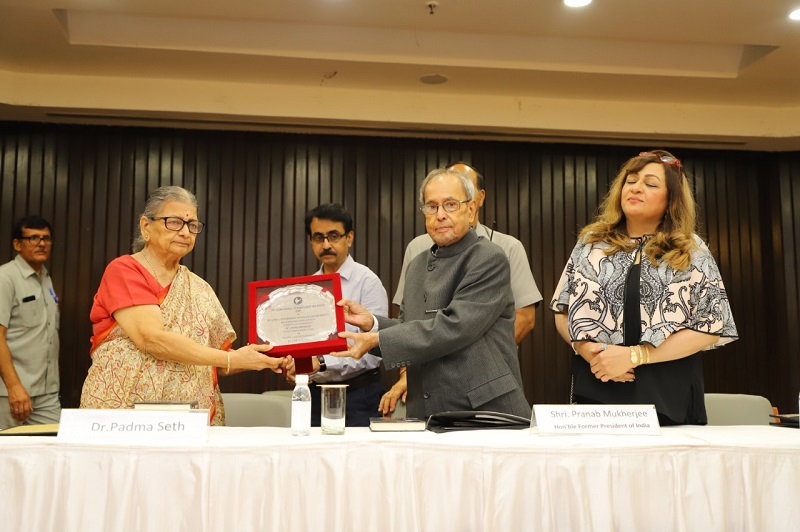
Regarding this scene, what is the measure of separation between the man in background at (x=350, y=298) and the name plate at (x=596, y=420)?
1365 millimetres

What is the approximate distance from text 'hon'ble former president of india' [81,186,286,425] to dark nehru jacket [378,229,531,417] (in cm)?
50

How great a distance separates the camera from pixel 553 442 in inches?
73.3

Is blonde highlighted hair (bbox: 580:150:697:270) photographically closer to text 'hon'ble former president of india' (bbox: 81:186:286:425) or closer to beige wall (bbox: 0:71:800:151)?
text 'hon'ble former president of india' (bbox: 81:186:286:425)

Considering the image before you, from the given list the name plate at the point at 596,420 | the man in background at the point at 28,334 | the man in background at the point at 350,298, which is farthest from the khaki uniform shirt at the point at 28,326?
the name plate at the point at 596,420

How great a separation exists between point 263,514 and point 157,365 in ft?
3.43

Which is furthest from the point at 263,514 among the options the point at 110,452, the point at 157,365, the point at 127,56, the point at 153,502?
the point at 127,56

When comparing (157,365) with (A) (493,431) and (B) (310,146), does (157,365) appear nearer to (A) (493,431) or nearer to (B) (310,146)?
(A) (493,431)

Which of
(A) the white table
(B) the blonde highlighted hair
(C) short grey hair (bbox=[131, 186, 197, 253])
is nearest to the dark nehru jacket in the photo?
(B) the blonde highlighted hair

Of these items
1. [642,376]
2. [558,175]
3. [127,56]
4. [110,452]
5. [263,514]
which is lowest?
Result: [263,514]

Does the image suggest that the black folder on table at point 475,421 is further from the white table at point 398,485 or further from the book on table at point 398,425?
the white table at point 398,485

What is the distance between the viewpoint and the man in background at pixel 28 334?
15.7 feet

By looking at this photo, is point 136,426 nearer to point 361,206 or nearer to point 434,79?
point 434,79

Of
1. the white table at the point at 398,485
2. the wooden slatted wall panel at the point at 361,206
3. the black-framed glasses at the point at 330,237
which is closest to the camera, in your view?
the white table at the point at 398,485

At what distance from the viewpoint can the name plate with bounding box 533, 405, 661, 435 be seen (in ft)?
6.41
